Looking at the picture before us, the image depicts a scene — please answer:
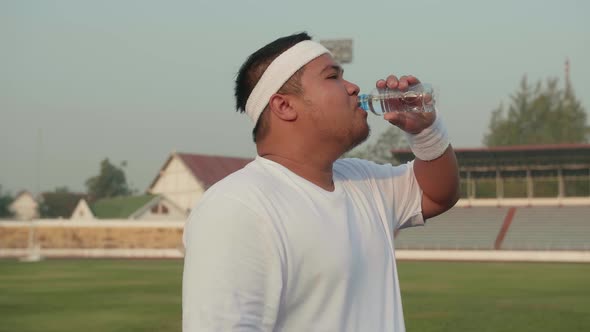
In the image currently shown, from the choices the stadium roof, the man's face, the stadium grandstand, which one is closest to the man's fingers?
the man's face

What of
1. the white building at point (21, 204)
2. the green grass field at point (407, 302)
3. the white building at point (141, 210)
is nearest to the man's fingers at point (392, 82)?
the green grass field at point (407, 302)

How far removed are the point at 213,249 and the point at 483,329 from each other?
12306 mm

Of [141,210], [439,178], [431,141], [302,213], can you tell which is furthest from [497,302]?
[141,210]

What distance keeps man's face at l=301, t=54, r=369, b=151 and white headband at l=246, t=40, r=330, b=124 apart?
0.10 feet

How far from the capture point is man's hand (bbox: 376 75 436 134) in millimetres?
3030

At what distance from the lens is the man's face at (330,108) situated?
2943 mm

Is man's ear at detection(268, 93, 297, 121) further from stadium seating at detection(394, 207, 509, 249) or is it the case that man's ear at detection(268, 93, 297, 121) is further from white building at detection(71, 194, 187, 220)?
white building at detection(71, 194, 187, 220)

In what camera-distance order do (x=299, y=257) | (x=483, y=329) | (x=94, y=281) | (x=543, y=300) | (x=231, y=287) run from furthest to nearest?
(x=94, y=281), (x=543, y=300), (x=483, y=329), (x=299, y=257), (x=231, y=287)

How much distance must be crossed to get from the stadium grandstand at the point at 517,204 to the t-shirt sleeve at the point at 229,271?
47.7 m

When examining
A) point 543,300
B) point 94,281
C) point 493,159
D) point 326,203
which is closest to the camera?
point 326,203

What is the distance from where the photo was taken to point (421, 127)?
3184 mm

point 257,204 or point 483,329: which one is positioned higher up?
point 257,204

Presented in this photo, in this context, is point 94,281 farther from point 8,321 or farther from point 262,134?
point 262,134

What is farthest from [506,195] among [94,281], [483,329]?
[483,329]
